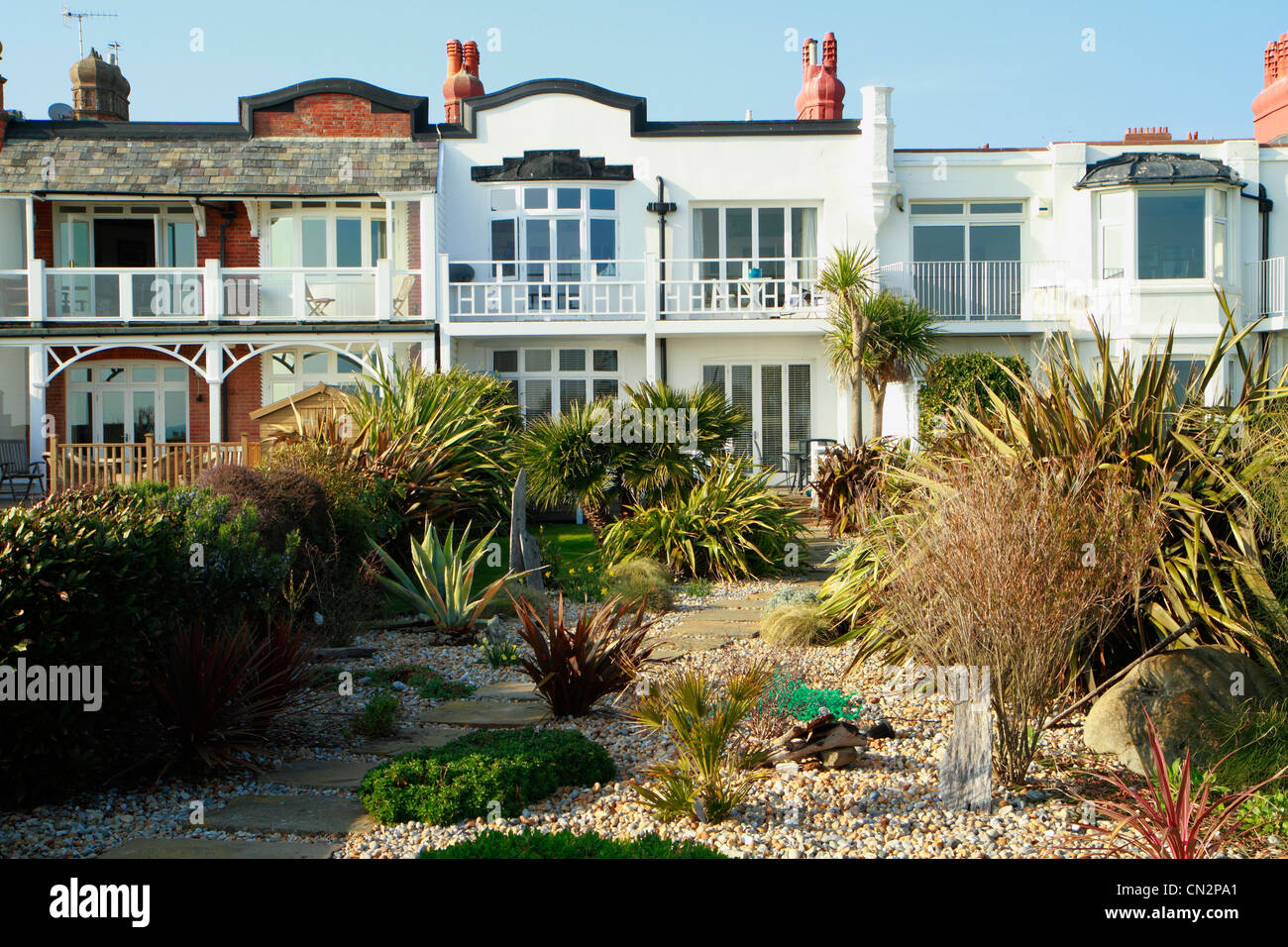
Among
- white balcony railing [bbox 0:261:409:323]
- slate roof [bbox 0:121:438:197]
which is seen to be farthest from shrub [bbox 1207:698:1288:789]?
slate roof [bbox 0:121:438:197]

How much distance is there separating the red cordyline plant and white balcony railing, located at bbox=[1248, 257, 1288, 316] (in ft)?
64.2

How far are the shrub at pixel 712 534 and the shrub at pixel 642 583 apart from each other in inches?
24.7

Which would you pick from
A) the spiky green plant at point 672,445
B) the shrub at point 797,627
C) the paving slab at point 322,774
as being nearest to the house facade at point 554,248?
the spiky green plant at point 672,445

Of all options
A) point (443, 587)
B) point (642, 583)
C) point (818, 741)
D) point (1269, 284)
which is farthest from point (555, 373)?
point (818, 741)

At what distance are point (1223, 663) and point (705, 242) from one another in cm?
1769

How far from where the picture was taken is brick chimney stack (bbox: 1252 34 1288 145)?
23.5m

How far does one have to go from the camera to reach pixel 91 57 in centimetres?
2591

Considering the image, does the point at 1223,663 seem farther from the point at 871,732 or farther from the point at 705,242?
the point at 705,242

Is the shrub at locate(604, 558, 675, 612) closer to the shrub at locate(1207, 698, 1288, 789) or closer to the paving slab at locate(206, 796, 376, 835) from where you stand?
the paving slab at locate(206, 796, 376, 835)

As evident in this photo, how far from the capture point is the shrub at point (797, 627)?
8633 millimetres

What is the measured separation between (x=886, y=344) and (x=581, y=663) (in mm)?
12192

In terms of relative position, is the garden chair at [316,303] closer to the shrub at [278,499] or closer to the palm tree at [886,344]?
the palm tree at [886,344]

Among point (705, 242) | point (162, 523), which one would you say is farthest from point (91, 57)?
point (162, 523)

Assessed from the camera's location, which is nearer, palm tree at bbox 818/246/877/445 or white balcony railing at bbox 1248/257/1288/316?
palm tree at bbox 818/246/877/445
